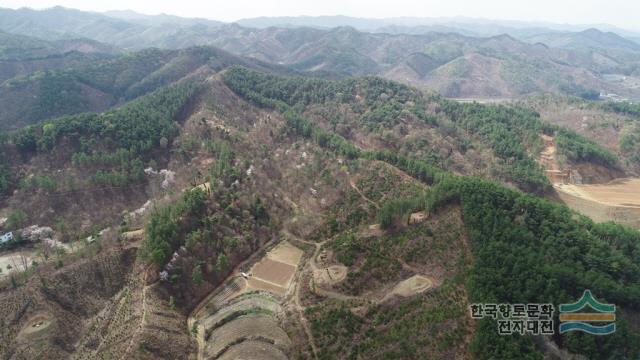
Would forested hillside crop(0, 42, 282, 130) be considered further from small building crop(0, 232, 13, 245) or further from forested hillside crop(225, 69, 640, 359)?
forested hillside crop(225, 69, 640, 359)

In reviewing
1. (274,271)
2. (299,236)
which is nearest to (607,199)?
(299,236)

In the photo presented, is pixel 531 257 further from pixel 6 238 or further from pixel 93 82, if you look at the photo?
pixel 93 82

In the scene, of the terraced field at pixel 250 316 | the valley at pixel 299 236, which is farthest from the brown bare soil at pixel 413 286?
the terraced field at pixel 250 316

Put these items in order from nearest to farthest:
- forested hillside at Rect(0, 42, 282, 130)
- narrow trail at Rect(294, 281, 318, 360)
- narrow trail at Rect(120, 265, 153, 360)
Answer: narrow trail at Rect(120, 265, 153, 360)
narrow trail at Rect(294, 281, 318, 360)
forested hillside at Rect(0, 42, 282, 130)

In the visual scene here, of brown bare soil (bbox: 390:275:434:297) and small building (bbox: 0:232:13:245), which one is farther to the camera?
small building (bbox: 0:232:13:245)

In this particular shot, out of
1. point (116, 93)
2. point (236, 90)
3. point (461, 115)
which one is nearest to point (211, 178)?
point (236, 90)

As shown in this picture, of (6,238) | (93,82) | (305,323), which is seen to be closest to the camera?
(305,323)

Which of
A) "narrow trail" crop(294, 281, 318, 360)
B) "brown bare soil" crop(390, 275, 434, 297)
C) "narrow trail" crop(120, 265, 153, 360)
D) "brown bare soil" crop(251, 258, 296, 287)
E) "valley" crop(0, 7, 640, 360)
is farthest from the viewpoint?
"brown bare soil" crop(251, 258, 296, 287)

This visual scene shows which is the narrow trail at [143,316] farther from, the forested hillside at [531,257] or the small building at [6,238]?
the small building at [6,238]

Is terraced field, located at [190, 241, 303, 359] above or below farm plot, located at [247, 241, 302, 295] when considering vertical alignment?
below

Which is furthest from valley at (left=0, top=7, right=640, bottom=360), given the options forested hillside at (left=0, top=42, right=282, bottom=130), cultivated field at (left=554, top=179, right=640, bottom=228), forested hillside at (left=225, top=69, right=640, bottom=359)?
forested hillside at (left=0, top=42, right=282, bottom=130)

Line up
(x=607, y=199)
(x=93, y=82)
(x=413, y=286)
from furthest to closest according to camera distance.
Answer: (x=93, y=82)
(x=607, y=199)
(x=413, y=286)

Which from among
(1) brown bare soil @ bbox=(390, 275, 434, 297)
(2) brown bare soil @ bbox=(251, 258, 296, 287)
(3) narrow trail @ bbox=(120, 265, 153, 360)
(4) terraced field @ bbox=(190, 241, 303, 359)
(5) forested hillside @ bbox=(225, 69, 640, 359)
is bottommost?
(4) terraced field @ bbox=(190, 241, 303, 359)
